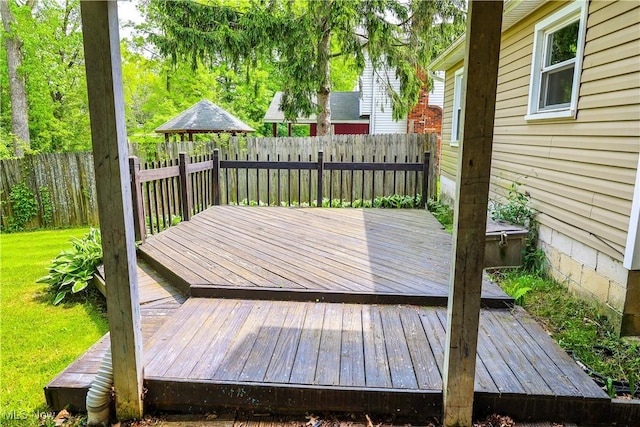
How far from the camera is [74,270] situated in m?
3.82

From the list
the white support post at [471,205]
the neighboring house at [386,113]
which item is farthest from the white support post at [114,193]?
the neighboring house at [386,113]

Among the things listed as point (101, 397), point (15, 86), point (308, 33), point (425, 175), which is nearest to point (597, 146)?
point (425, 175)

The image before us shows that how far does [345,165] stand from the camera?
6.22 meters

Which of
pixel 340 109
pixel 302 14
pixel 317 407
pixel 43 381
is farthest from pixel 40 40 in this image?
pixel 317 407

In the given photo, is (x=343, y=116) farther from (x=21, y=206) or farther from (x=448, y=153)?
(x=21, y=206)

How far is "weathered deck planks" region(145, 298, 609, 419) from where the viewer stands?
1853mm

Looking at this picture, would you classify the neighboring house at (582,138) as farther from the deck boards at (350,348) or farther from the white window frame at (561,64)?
the deck boards at (350,348)

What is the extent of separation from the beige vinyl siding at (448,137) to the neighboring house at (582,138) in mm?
2677

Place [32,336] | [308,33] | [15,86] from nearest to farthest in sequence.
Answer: [32,336], [308,33], [15,86]

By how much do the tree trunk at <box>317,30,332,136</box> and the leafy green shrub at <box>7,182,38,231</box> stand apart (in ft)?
23.2

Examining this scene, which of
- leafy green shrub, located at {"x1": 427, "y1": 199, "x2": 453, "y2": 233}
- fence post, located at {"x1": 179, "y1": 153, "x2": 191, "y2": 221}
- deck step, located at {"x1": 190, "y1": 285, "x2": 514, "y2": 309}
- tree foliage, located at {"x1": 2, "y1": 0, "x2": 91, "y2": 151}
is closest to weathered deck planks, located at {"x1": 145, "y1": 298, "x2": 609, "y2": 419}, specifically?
deck step, located at {"x1": 190, "y1": 285, "x2": 514, "y2": 309}

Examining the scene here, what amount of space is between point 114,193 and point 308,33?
8.40m

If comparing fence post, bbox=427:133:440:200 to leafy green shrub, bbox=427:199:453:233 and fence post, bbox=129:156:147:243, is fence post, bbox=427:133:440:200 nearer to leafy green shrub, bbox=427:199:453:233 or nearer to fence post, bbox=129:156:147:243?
leafy green shrub, bbox=427:199:453:233

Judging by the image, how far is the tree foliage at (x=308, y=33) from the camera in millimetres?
8625
